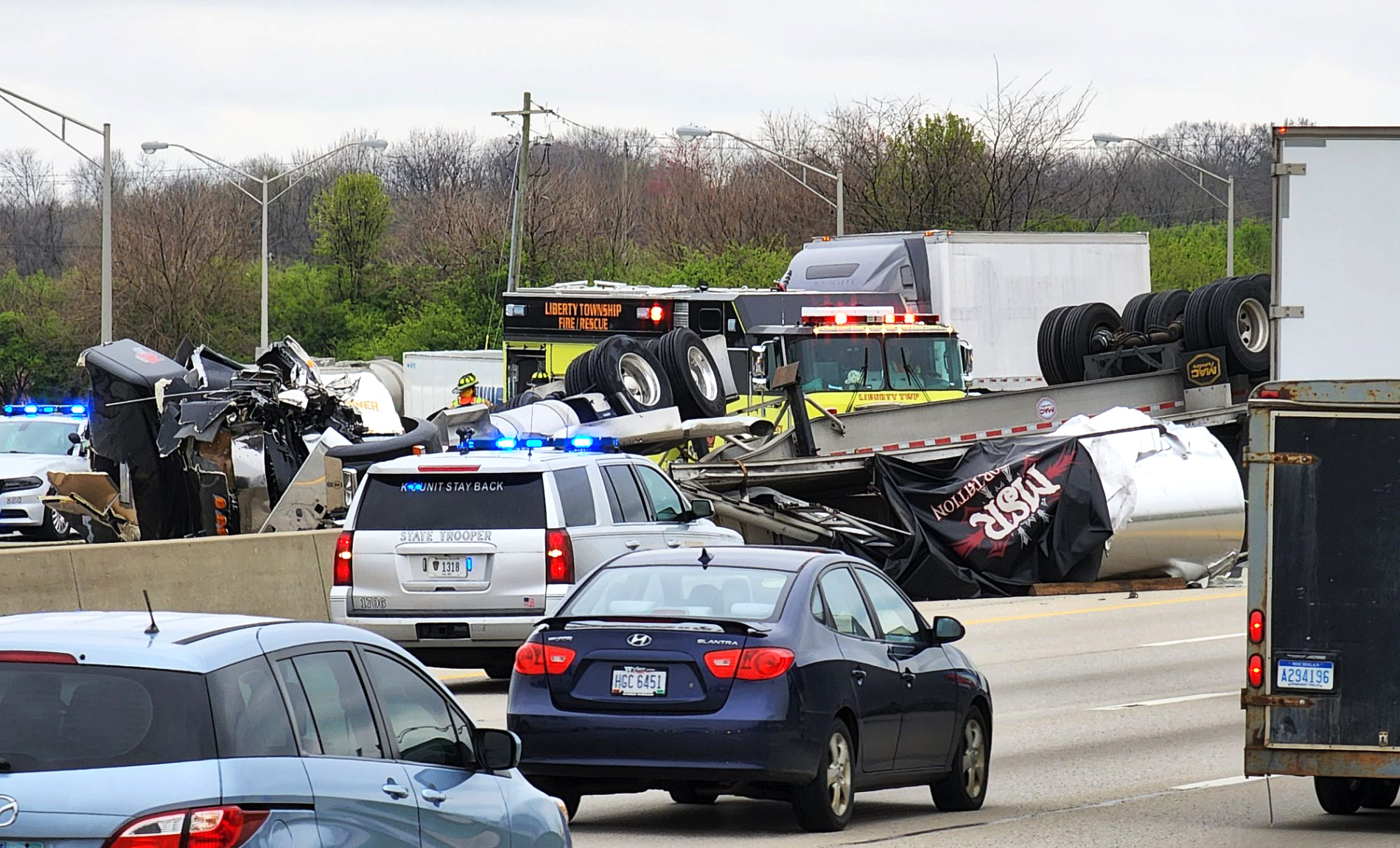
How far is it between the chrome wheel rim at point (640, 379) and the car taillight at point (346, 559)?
12.9 metres

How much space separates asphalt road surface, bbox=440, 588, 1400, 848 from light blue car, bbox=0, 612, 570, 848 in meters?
3.90

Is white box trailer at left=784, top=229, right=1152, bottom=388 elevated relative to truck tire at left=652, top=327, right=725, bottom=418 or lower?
elevated

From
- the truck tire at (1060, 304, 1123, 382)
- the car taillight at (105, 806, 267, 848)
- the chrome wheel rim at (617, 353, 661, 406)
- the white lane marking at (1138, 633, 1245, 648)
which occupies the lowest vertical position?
the white lane marking at (1138, 633, 1245, 648)

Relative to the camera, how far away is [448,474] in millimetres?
14891

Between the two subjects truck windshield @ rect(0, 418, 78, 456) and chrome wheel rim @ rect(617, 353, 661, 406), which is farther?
truck windshield @ rect(0, 418, 78, 456)

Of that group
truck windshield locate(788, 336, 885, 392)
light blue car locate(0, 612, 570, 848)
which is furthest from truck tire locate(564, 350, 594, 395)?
light blue car locate(0, 612, 570, 848)

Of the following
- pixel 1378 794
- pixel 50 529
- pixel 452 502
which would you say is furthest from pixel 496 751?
pixel 50 529

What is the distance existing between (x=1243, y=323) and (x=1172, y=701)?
44.9 ft

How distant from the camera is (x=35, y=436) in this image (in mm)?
28484

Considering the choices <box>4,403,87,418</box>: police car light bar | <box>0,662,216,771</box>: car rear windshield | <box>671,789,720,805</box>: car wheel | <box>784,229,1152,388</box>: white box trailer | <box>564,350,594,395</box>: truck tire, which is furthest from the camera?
<box>784,229,1152,388</box>: white box trailer

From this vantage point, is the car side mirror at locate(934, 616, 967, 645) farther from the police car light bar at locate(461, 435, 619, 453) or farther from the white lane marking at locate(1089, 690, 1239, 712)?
the police car light bar at locate(461, 435, 619, 453)

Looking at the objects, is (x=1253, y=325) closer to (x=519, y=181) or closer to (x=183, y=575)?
(x=183, y=575)

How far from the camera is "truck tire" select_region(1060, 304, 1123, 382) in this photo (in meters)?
31.0

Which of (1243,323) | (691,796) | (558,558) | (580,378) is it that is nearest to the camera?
(691,796)
